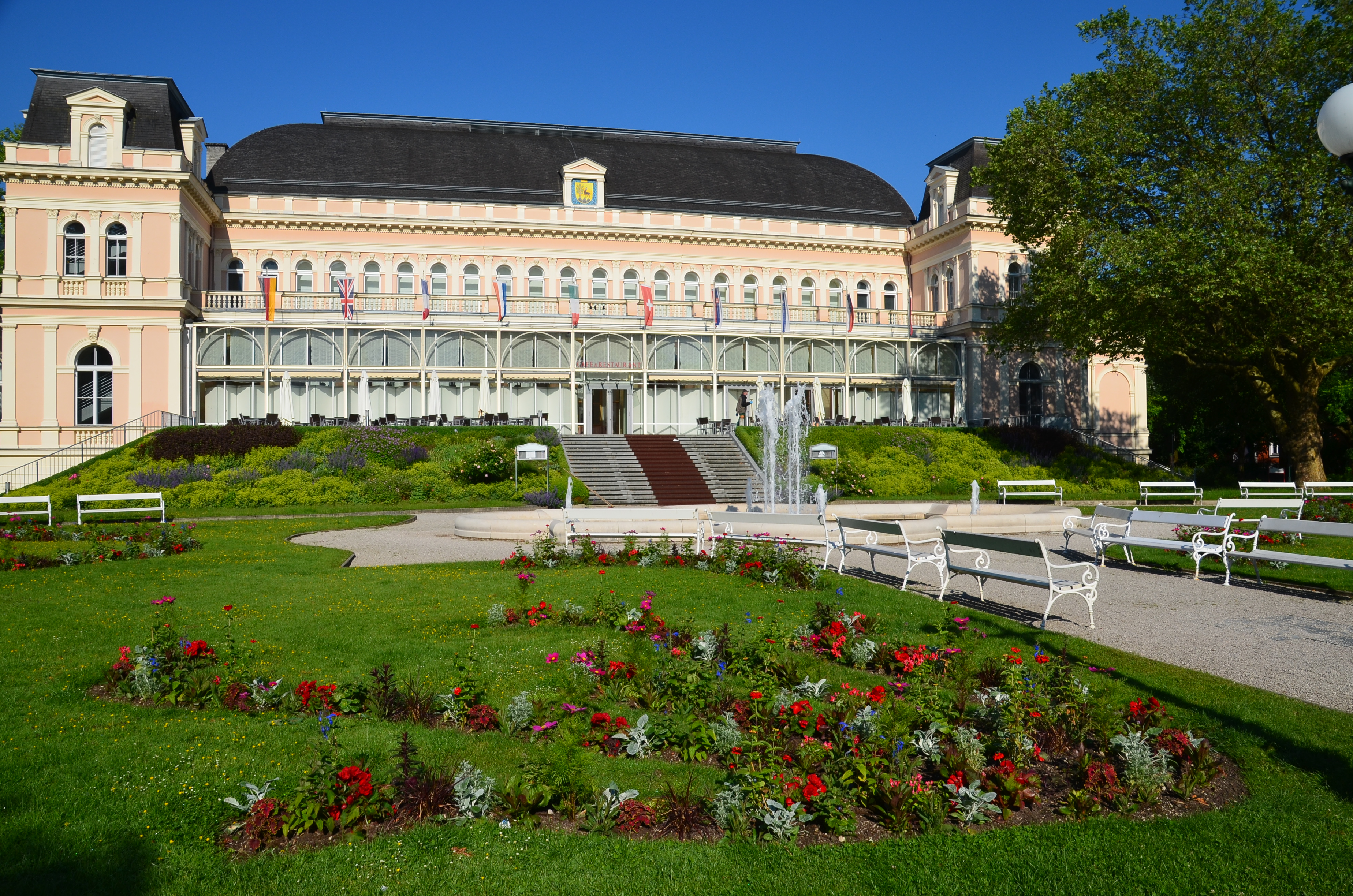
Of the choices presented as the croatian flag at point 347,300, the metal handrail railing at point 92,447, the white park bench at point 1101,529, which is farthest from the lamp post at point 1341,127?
the croatian flag at point 347,300

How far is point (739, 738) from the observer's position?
5.80m

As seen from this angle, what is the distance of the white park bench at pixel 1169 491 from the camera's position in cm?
2322

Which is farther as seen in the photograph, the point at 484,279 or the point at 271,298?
the point at 484,279

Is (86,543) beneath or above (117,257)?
beneath

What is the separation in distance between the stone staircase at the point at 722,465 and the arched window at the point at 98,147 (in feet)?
87.0

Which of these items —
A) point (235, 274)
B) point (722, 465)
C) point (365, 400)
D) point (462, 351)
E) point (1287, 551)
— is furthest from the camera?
point (235, 274)

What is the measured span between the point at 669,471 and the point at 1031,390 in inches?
946

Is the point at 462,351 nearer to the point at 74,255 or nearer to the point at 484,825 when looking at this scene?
the point at 74,255

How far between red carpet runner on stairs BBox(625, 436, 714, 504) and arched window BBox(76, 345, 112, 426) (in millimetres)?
21556

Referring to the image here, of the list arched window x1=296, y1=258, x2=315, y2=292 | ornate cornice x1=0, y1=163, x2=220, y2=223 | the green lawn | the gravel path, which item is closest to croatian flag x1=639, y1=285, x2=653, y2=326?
arched window x1=296, y1=258, x2=315, y2=292

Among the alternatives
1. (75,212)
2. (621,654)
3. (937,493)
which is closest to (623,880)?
(621,654)

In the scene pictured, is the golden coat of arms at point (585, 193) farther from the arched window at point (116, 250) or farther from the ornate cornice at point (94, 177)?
the arched window at point (116, 250)

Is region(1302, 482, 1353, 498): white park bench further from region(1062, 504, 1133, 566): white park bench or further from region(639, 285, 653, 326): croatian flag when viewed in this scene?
region(639, 285, 653, 326): croatian flag

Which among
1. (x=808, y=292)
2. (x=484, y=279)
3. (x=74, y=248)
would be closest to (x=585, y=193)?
(x=484, y=279)
